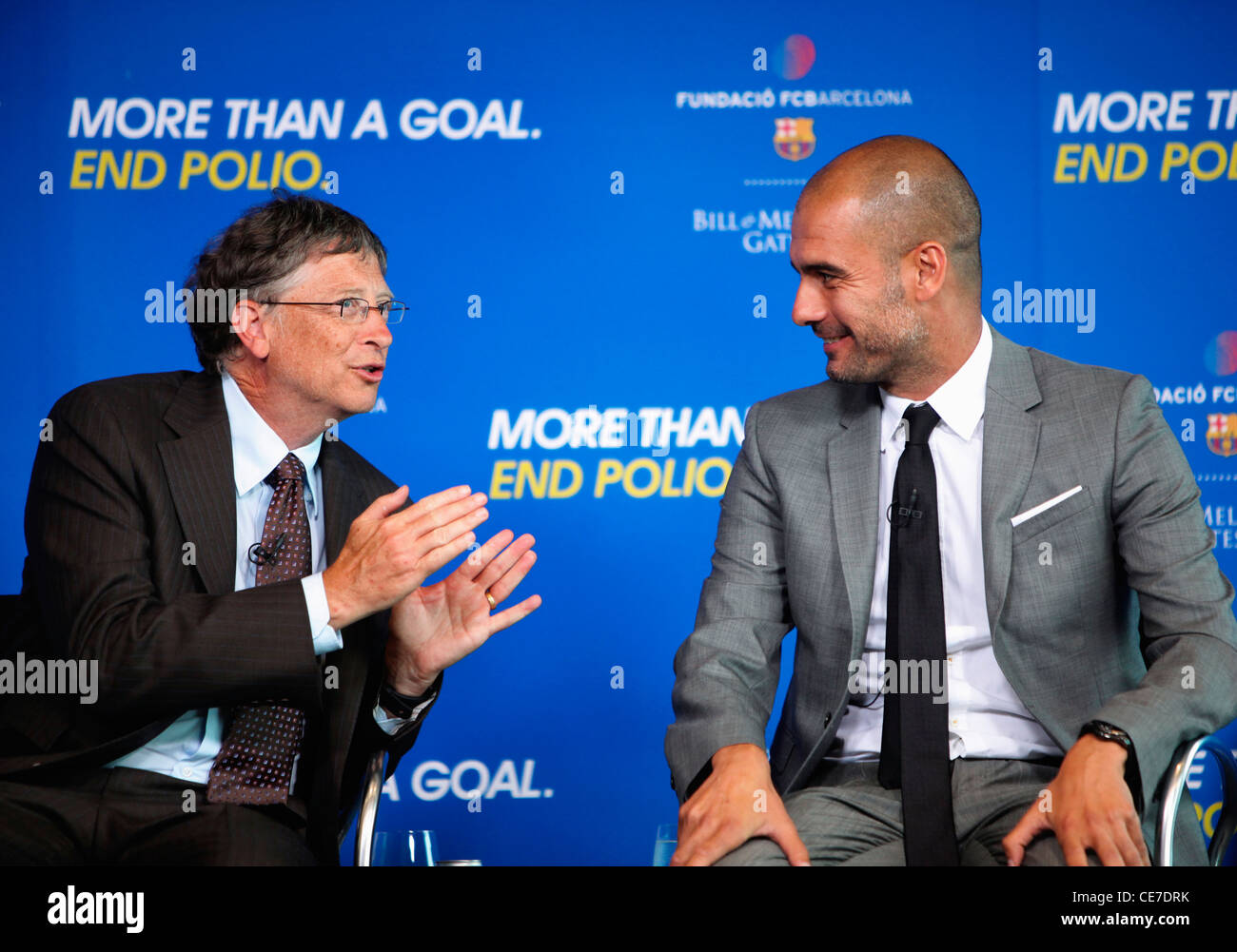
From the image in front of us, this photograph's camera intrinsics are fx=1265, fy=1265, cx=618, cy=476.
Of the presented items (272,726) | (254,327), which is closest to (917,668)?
(272,726)

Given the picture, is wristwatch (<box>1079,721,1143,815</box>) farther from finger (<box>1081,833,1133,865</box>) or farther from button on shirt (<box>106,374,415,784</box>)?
button on shirt (<box>106,374,415,784</box>)

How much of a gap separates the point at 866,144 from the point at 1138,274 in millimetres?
2252

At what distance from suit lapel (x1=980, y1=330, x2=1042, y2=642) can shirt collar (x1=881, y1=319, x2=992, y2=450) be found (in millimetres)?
27

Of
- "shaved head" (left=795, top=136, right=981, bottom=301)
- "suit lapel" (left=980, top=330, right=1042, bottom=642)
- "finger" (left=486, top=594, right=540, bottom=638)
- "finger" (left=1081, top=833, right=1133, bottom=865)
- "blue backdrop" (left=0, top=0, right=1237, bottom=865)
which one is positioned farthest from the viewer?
"blue backdrop" (left=0, top=0, right=1237, bottom=865)

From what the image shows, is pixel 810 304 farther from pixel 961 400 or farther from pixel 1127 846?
pixel 1127 846

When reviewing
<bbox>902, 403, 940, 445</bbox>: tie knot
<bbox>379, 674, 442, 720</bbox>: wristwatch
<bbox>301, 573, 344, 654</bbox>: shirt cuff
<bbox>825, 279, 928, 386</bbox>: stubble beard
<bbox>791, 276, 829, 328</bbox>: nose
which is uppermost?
<bbox>791, 276, 829, 328</bbox>: nose

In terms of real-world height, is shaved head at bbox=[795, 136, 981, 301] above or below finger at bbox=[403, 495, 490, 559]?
above

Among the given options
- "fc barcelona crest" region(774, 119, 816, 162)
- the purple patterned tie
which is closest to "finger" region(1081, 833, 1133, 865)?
the purple patterned tie

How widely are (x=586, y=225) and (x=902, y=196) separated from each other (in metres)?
2.09

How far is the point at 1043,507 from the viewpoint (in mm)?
2365

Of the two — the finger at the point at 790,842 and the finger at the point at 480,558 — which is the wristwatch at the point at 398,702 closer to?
the finger at the point at 480,558

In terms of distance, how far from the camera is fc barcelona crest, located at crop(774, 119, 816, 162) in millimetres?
4398

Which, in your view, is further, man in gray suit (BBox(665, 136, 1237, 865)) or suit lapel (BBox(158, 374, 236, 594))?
suit lapel (BBox(158, 374, 236, 594))

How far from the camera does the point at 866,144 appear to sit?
8.31 ft
